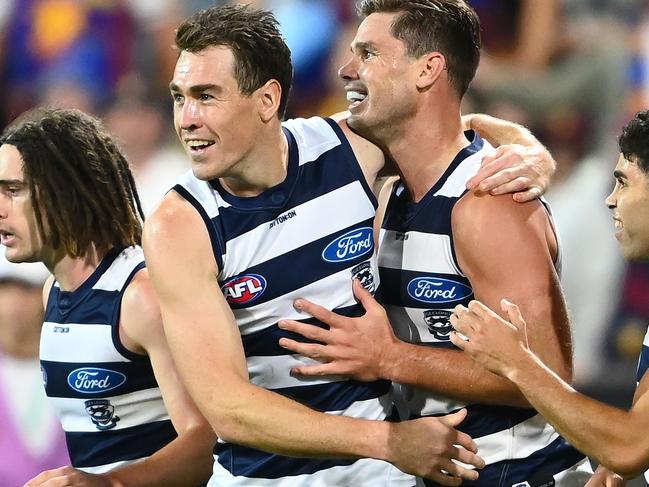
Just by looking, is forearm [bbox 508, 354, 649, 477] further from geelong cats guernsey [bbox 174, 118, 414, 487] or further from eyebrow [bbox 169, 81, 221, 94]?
eyebrow [bbox 169, 81, 221, 94]

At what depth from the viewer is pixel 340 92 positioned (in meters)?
6.10

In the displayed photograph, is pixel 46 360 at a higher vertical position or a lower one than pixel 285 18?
lower

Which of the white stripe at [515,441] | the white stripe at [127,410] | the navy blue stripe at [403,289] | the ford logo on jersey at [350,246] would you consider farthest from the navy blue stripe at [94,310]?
the white stripe at [515,441]

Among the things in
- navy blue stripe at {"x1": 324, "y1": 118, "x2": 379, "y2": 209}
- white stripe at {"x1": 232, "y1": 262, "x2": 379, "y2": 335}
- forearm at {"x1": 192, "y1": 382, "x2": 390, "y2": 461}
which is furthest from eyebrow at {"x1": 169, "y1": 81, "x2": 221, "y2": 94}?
forearm at {"x1": 192, "y1": 382, "x2": 390, "y2": 461}

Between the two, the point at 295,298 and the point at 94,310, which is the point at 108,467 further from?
the point at 295,298

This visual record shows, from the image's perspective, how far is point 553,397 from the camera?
2.76 meters

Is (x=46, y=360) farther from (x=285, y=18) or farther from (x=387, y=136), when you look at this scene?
(x=285, y=18)

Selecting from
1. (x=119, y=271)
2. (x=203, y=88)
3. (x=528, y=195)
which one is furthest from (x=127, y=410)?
(x=528, y=195)

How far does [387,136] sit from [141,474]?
4.01 feet

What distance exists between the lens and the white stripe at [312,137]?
3.22 m

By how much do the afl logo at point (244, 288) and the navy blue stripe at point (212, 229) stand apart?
7 cm

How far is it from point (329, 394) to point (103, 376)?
71cm

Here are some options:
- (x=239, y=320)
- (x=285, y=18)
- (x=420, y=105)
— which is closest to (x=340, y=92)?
(x=285, y=18)

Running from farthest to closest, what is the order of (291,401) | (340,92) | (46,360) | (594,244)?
1. (340,92)
2. (594,244)
3. (46,360)
4. (291,401)
